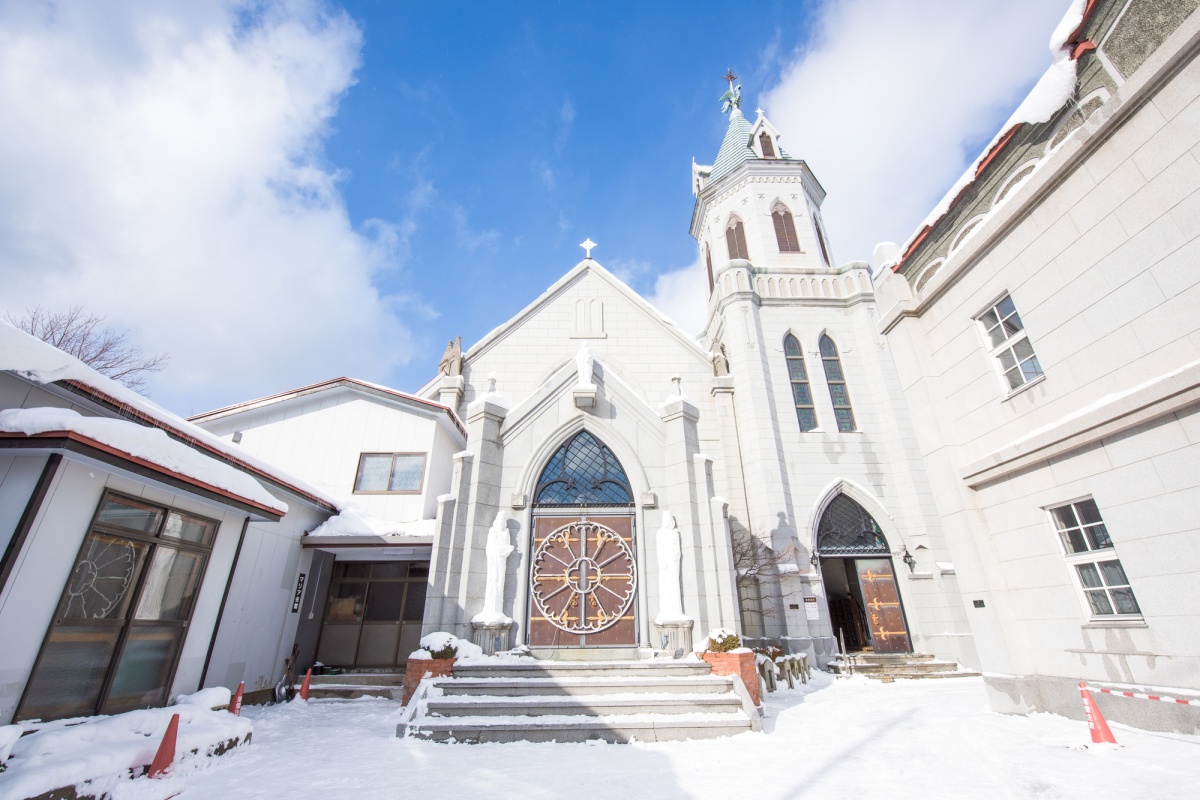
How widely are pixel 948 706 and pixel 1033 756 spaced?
368 centimetres

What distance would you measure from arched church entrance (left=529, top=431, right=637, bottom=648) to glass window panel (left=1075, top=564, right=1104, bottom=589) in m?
6.69

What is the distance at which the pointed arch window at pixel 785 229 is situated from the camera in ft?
69.5

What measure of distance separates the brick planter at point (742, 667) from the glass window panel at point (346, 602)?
8859 mm

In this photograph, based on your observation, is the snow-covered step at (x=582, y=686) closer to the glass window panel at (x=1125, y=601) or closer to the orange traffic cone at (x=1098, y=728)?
the orange traffic cone at (x=1098, y=728)

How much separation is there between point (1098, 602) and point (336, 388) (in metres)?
16.1

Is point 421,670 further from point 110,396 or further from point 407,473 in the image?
point 407,473

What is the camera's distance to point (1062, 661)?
7.38 m

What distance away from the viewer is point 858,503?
53.3ft

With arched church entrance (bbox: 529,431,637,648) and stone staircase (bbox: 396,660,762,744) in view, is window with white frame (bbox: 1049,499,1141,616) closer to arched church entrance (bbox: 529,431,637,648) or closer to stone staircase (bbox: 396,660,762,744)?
stone staircase (bbox: 396,660,762,744)

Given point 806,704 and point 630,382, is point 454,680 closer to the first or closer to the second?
point 806,704

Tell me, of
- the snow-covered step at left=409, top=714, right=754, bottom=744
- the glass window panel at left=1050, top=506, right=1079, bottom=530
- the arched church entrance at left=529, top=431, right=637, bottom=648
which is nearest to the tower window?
the arched church entrance at left=529, top=431, right=637, bottom=648

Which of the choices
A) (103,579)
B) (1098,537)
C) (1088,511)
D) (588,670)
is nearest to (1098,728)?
(1098,537)

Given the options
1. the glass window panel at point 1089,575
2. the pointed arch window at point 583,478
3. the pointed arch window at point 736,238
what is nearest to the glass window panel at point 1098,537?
the glass window panel at point 1089,575

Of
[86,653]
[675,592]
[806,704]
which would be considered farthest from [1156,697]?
[86,653]
